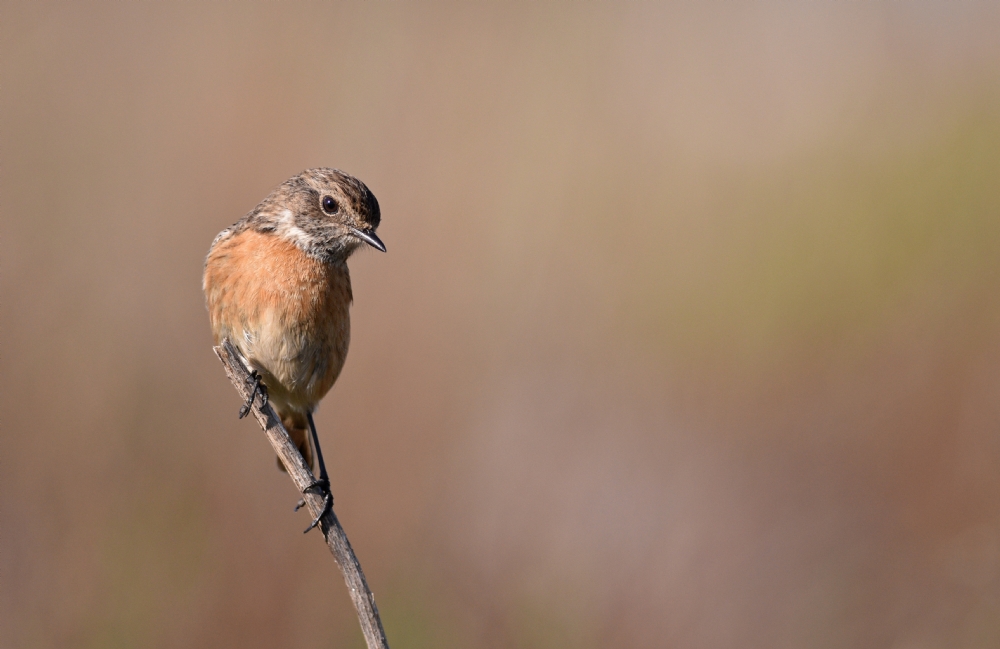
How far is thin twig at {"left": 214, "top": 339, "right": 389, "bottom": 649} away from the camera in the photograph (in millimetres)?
2830

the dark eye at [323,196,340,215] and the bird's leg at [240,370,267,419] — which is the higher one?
the dark eye at [323,196,340,215]

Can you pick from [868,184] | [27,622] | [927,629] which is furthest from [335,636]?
[868,184]

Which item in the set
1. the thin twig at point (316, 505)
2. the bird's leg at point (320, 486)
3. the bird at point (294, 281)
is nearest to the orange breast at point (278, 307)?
the bird at point (294, 281)

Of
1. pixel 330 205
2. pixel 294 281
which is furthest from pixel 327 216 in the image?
pixel 294 281

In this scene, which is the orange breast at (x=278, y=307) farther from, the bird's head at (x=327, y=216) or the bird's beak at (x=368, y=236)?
the bird's beak at (x=368, y=236)

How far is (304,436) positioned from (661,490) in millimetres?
2637

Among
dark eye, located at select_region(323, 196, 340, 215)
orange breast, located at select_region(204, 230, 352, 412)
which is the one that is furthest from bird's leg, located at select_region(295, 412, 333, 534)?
dark eye, located at select_region(323, 196, 340, 215)

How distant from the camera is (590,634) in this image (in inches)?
215

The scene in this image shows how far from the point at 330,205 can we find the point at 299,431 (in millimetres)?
1356

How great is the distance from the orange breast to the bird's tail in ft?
1.61

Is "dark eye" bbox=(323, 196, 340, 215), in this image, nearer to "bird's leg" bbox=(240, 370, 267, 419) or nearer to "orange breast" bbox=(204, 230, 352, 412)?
"orange breast" bbox=(204, 230, 352, 412)

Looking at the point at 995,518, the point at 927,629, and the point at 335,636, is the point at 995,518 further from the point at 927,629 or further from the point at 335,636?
the point at 335,636

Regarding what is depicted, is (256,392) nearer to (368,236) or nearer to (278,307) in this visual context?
(278,307)

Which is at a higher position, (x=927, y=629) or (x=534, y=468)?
(x=534, y=468)
